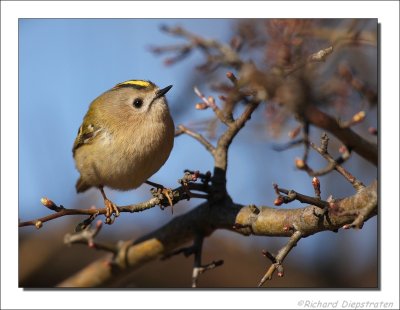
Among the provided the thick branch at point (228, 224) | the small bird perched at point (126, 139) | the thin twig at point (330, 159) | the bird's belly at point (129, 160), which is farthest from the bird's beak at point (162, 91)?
the thin twig at point (330, 159)

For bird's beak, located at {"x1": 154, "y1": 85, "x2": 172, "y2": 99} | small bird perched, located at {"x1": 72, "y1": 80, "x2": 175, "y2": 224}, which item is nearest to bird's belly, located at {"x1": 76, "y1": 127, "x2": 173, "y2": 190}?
small bird perched, located at {"x1": 72, "y1": 80, "x2": 175, "y2": 224}

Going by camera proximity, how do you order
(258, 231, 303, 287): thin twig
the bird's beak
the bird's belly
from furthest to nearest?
the bird's beak, the bird's belly, (258, 231, 303, 287): thin twig

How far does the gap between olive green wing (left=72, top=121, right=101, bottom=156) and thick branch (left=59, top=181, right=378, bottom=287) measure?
14.9 inches

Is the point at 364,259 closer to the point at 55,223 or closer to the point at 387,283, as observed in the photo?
the point at 387,283

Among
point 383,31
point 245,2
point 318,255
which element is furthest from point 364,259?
point 245,2

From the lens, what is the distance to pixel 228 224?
1.66 meters

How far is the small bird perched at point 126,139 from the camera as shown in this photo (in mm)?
1755

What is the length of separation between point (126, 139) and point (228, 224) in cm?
42

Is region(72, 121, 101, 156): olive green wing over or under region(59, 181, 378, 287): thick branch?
over

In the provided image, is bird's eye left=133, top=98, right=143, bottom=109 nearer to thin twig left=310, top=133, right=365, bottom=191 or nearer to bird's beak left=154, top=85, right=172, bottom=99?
bird's beak left=154, top=85, right=172, bottom=99

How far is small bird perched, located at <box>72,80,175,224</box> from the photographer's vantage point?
1755 mm

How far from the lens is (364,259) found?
253 centimetres

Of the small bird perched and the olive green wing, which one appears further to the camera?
the olive green wing

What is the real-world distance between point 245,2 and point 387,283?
1007 millimetres
